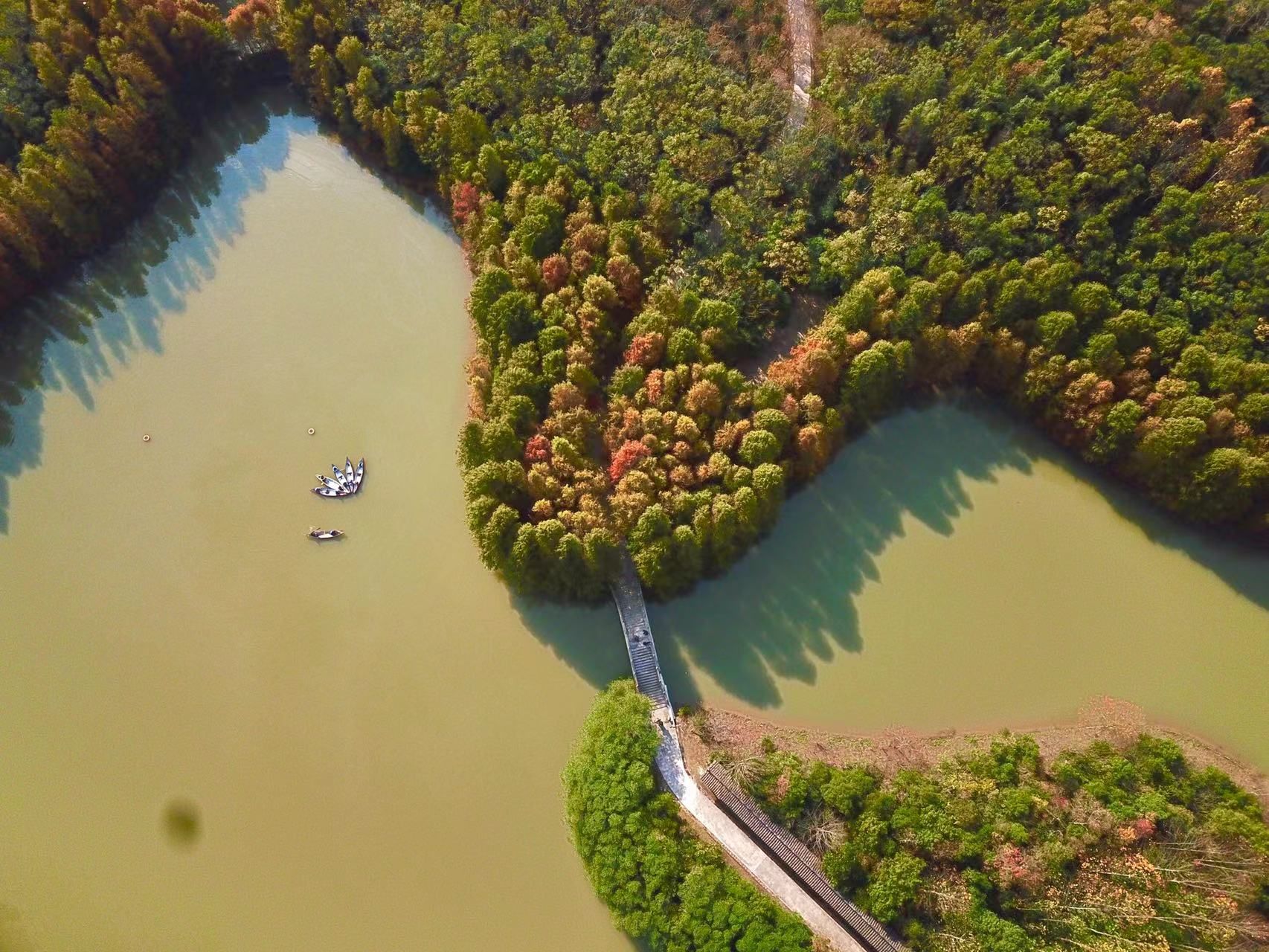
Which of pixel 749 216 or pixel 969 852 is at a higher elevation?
pixel 749 216

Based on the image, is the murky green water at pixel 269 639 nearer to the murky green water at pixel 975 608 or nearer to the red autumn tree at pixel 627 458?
the red autumn tree at pixel 627 458

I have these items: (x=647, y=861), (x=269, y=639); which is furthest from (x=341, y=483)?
(x=647, y=861)

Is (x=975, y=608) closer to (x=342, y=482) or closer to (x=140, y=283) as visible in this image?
(x=342, y=482)

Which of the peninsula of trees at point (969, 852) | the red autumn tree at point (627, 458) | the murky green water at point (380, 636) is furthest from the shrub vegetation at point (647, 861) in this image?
the red autumn tree at point (627, 458)

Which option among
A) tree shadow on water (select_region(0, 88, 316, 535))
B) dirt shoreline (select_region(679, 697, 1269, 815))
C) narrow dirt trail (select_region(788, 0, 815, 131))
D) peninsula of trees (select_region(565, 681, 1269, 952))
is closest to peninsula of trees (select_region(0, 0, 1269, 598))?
narrow dirt trail (select_region(788, 0, 815, 131))

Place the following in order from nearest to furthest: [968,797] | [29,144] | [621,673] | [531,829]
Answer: [968,797] < [531,829] < [621,673] < [29,144]

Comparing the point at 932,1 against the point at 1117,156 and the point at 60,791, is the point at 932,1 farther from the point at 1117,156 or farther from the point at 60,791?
the point at 60,791

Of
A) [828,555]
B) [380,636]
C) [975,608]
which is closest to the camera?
[380,636]

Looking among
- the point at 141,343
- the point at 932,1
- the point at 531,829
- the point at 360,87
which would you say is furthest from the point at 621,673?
the point at 932,1

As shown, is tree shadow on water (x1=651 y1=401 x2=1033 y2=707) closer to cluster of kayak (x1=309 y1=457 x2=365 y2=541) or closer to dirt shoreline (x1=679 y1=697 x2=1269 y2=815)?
dirt shoreline (x1=679 y1=697 x2=1269 y2=815)
